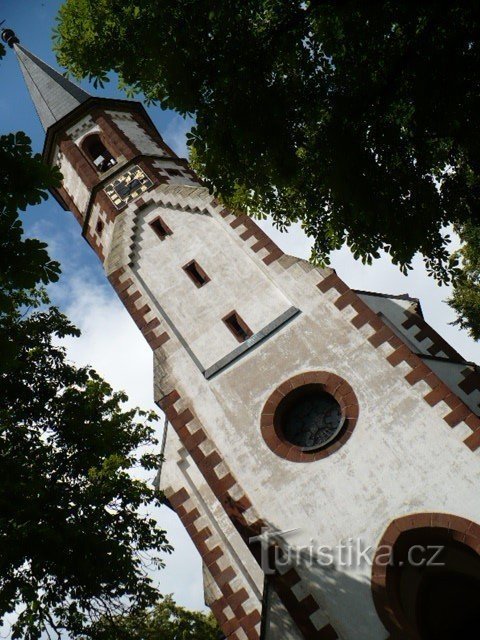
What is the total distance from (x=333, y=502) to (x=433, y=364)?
423 cm

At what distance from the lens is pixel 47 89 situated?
20.3 metres

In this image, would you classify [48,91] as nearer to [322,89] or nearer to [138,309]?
[138,309]

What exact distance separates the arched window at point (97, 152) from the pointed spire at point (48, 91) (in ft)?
4.92

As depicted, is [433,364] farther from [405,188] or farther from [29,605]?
[29,605]

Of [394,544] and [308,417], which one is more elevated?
[308,417]

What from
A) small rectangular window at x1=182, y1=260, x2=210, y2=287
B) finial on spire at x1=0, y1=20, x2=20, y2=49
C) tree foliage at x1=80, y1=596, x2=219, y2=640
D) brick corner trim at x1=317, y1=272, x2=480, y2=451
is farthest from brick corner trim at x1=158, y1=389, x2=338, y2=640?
finial on spire at x1=0, y1=20, x2=20, y2=49

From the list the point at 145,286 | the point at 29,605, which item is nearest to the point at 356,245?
the point at 145,286

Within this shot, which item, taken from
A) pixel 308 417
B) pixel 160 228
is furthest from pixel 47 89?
pixel 308 417

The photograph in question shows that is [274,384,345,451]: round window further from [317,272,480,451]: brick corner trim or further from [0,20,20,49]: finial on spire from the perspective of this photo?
[0,20,20,49]: finial on spire

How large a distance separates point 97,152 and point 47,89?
4.19 m

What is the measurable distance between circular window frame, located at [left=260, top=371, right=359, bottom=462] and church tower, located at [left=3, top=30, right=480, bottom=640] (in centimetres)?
3

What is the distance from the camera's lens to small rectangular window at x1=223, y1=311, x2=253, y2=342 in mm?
12461

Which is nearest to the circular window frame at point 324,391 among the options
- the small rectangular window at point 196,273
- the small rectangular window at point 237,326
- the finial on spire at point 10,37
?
the small rectangular window at point 237,326

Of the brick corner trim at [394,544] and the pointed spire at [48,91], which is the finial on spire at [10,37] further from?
the brick corner trim at [394,544]
